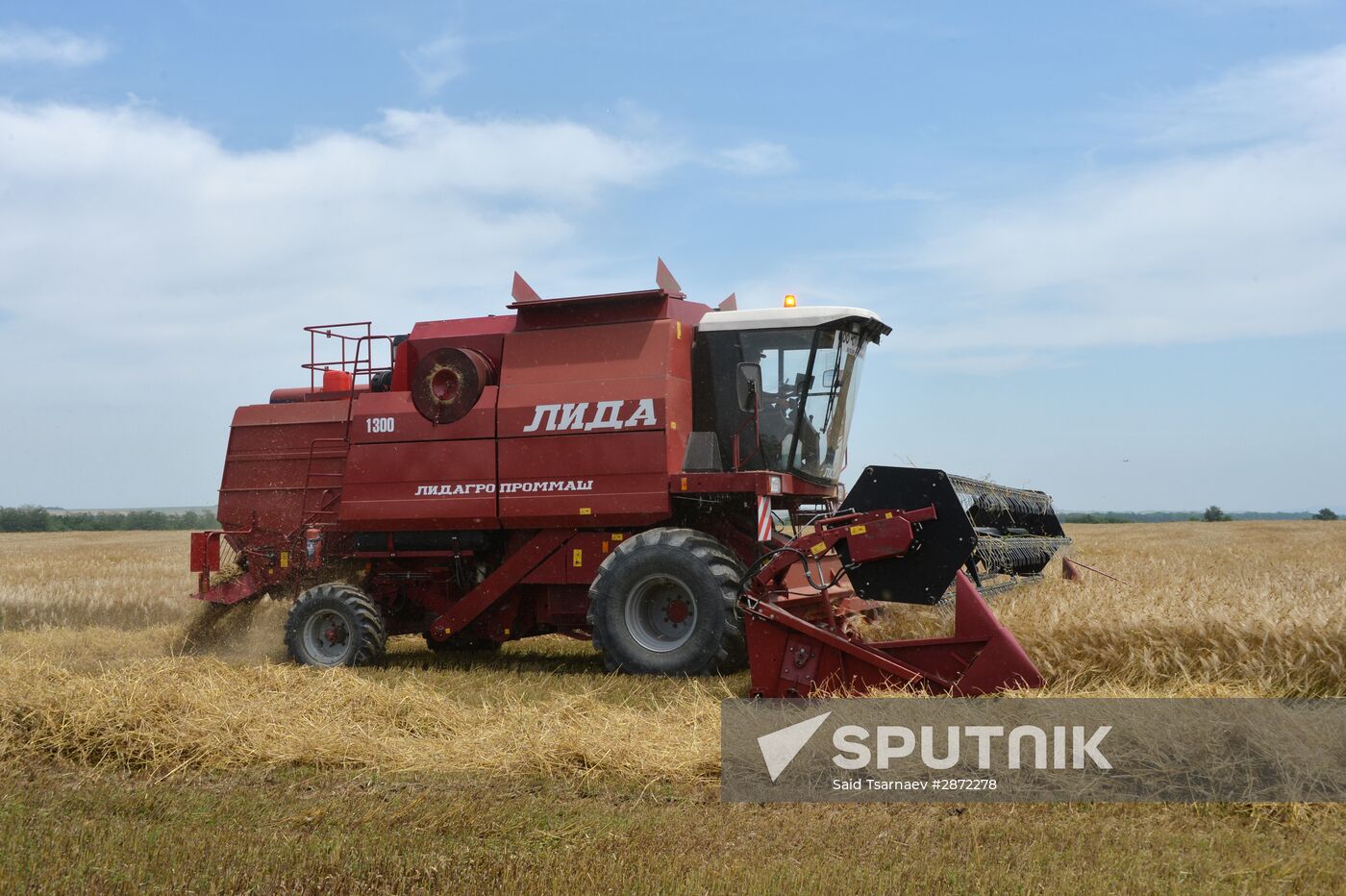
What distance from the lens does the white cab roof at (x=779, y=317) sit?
9.52 meters

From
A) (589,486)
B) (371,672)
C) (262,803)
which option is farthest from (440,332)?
(262,803)

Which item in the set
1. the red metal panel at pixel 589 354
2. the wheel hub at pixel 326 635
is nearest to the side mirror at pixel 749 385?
the red metal panel at pixel 589 354

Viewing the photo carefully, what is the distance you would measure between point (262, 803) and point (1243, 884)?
3965mm

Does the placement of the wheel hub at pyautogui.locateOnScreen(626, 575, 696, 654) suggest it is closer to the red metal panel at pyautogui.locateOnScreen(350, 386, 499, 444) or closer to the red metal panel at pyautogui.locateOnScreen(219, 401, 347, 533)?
the red metal panel at pyautogui.locateOnScreen(350, 386, 499, 444)

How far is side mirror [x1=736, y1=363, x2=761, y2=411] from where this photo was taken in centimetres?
963

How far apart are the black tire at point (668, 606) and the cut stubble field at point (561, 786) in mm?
390

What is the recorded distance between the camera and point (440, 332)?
10.5m

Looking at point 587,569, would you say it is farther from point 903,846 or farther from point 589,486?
point 903,846

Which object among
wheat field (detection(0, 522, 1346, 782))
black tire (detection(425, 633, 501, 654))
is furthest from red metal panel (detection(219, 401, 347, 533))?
wheat field (detection(0, 522, 1346, 782))

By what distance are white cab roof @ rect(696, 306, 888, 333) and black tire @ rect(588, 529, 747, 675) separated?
1.87 metres

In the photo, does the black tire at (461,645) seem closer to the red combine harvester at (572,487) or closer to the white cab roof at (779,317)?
the red combine harvester at (572,487)

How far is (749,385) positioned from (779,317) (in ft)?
1.98

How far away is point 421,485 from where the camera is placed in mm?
10109

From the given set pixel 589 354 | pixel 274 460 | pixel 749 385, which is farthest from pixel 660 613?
pixel 274 460
